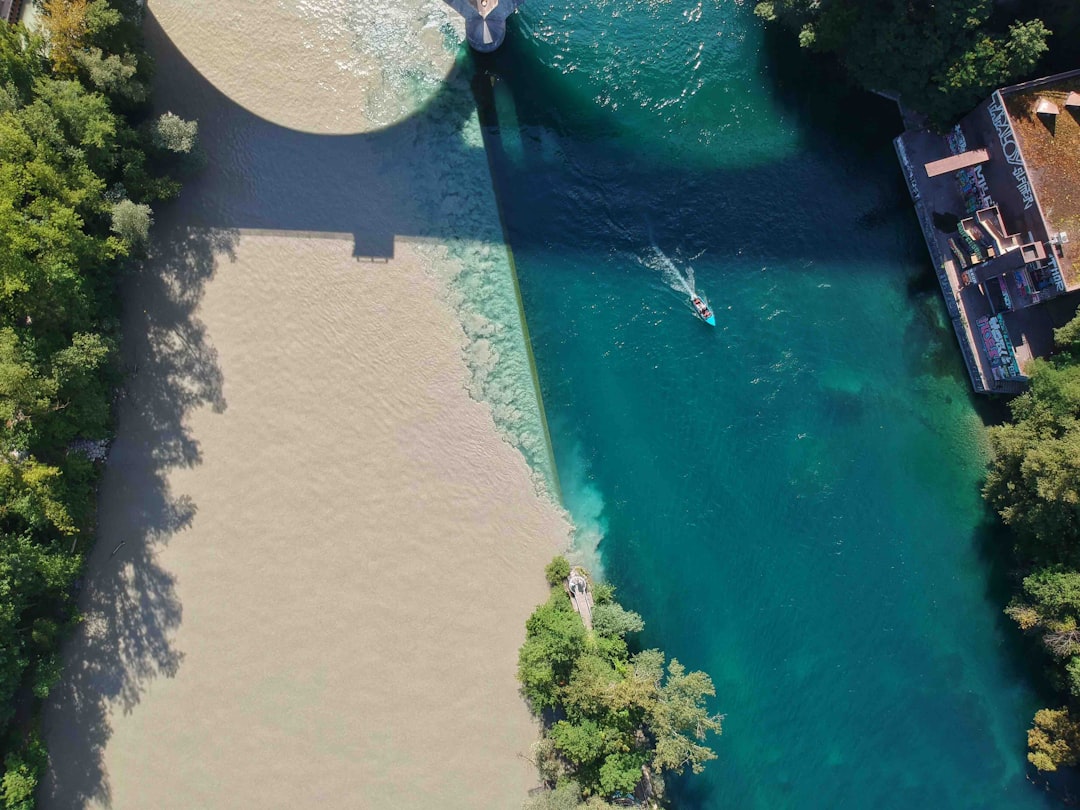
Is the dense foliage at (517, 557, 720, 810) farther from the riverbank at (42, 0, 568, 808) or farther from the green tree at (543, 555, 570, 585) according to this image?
the riverbank at (42, 0, 568, 808)

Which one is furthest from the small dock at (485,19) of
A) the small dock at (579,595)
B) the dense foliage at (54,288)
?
the small dock at (579,595)

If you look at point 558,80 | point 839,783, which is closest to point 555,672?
point 839,783

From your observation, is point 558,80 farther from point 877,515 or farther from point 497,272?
point 877,515

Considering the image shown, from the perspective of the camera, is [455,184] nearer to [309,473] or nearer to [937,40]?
[309,473]

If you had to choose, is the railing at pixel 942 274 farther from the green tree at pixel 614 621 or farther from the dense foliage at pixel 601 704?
the green tree at pixel 614 621

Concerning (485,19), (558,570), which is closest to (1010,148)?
(485,19)

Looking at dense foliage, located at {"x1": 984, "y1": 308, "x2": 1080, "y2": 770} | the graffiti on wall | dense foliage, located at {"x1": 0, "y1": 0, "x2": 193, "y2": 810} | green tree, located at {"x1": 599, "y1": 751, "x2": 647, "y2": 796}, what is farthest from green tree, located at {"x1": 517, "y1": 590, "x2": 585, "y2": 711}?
the graffiti on wall
